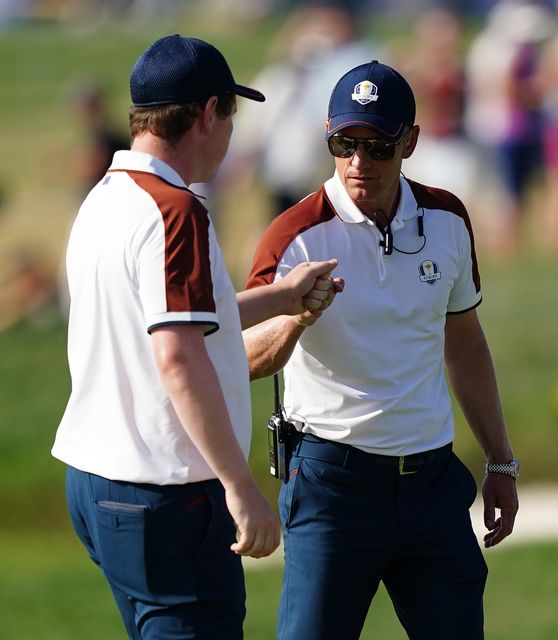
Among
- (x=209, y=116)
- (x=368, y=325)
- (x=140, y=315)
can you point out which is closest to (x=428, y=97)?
(x=368, y=325)

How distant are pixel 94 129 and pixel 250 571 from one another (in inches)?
184

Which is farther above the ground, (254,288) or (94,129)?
(94,129)

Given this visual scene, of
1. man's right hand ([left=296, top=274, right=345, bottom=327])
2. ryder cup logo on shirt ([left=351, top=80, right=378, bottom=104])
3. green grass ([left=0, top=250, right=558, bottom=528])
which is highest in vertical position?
ryder cup logo on shirt ([left=351, top=80, right=378, bottom=104])

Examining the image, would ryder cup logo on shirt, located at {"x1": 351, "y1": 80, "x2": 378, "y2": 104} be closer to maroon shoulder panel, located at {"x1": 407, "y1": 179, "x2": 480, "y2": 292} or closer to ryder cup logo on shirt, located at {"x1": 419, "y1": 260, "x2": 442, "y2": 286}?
maroon shoulder panel, located at {"x1": 407, "y1": 179, "x2": 480, "y2": 292}

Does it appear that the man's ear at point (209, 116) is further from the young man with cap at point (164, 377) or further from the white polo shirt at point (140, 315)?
the white polo shirt at point (140, 315)

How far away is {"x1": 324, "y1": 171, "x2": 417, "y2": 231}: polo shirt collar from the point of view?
3611 mm

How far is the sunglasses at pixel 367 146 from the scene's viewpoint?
140 inches

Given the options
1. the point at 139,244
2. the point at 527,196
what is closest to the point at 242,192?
the point at 527,196

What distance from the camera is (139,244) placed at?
2.90 metres

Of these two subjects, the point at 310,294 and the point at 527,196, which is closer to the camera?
the point at 310,294

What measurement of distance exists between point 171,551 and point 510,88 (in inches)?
337

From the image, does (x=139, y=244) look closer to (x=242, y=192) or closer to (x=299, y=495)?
(x=299, y=495)

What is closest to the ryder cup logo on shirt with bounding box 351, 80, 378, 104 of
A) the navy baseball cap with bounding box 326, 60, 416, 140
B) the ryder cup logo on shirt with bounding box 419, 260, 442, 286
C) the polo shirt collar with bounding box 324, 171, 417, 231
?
the navy baseball cap with bounding box 326, 60, 416, 140

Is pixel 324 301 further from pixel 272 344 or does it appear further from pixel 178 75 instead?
pixel 178 75
